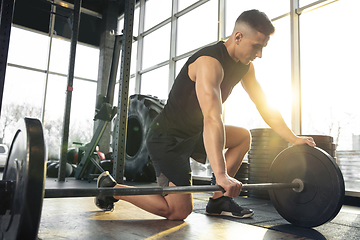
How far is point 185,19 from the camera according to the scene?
5445 millimetres

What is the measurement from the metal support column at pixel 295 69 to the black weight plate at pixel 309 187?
1.69 m

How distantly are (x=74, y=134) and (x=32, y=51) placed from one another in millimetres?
2192

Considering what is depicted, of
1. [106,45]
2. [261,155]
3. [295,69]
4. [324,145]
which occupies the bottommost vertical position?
[261,155]

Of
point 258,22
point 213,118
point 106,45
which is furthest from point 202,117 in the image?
point 106,45

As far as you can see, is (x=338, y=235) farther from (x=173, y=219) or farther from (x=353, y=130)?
(x=353, y=130)

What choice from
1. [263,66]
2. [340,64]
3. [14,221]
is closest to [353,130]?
[340,64]

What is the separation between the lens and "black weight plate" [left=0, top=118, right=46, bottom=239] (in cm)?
79

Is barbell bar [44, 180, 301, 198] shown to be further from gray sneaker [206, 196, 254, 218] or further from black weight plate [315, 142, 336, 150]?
black weight plate [315, 142, 336, 150]

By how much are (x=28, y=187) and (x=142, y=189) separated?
0.43 m

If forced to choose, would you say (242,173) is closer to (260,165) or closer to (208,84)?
(260,165)

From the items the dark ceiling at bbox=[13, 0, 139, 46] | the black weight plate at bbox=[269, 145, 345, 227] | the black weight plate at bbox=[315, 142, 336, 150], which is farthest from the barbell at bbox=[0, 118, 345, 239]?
the dark ceiling at bbox=[13, 0, 139, 46]

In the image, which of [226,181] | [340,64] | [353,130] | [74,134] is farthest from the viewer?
[74,134]

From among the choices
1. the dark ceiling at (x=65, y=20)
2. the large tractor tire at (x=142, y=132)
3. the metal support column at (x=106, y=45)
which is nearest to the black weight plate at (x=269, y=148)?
the large tractor tire at (x=142, y=132)

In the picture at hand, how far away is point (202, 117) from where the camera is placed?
1672 millimetres
